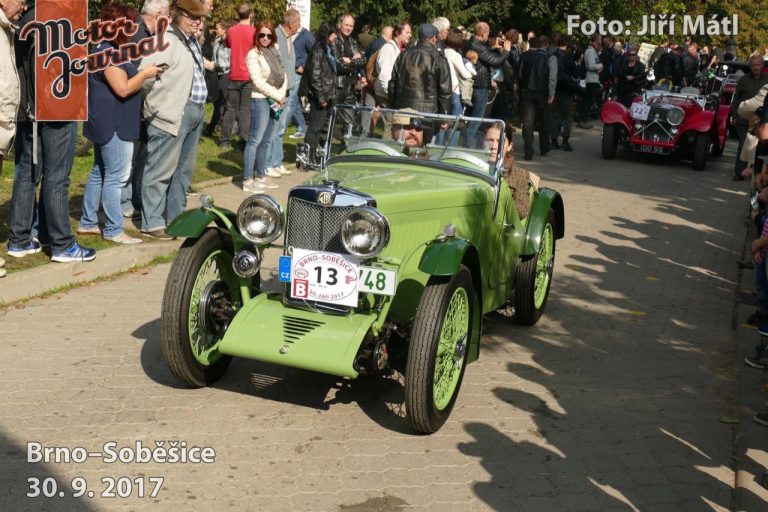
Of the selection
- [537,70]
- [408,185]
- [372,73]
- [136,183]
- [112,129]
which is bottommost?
[136,183]

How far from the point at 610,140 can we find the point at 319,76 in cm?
659

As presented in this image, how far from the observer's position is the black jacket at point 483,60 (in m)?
16.8

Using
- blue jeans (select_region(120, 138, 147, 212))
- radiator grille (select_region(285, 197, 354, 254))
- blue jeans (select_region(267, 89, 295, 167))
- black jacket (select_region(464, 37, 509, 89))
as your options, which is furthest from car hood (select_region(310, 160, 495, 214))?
black jacket (select_region(464, 37, 509, 89))

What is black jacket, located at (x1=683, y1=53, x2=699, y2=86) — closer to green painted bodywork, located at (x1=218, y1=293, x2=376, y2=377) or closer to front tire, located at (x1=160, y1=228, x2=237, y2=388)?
front tire, located at (x1=160, y1=228, x2=237, y2=388)

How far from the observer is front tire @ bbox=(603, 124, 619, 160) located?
57.1 feet

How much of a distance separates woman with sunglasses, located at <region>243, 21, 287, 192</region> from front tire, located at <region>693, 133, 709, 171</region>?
8.31 m

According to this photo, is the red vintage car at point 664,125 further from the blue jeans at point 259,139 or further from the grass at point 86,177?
the blue jeans at point 259,139

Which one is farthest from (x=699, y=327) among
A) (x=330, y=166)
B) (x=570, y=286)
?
(x=330, y=166)

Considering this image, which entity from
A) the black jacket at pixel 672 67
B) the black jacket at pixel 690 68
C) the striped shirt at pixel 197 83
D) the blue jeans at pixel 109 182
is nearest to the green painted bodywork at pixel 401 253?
the blue jeans at pixel 109 182

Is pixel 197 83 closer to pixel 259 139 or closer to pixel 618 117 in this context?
pixel 259 139

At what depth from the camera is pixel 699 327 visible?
799 centimetres

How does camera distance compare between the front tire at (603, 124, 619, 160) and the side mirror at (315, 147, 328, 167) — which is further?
the front tire at (603, 124, 619, 160)

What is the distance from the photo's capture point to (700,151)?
55.3 feet

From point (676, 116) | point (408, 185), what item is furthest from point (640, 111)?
point (408, 185)
